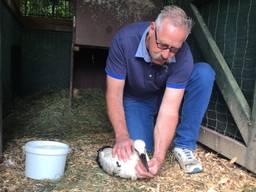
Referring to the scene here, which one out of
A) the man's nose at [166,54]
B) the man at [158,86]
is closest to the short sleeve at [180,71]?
the man at [158,86]

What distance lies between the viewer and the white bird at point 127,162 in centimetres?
253

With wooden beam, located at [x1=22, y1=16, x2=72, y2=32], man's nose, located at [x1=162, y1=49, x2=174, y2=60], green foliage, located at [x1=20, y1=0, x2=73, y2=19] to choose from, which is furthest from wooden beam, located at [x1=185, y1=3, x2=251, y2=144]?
green foliage, located at [x1=20, y1=0, x2=73, y2=19]

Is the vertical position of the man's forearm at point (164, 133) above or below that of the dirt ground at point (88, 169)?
above

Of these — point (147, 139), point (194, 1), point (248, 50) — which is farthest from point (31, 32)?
point (248, 50)

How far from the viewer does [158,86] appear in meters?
3.12

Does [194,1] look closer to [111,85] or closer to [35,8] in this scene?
[111,85]

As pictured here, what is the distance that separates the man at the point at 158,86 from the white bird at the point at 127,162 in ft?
0.13

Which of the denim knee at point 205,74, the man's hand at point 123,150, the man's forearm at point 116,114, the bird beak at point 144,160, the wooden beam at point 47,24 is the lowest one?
the bird beak at point 144,160

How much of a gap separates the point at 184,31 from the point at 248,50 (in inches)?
26.9

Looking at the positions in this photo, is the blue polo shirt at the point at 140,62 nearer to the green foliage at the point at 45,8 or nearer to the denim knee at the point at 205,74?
the denim knee at the point at 205,74

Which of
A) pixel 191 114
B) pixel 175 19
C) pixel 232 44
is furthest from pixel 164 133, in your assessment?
pixel 232 44

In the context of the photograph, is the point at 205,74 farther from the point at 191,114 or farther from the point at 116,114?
the point at 116,114

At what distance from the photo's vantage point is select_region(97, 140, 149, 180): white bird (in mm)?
2531

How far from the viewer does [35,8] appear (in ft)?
23.1
